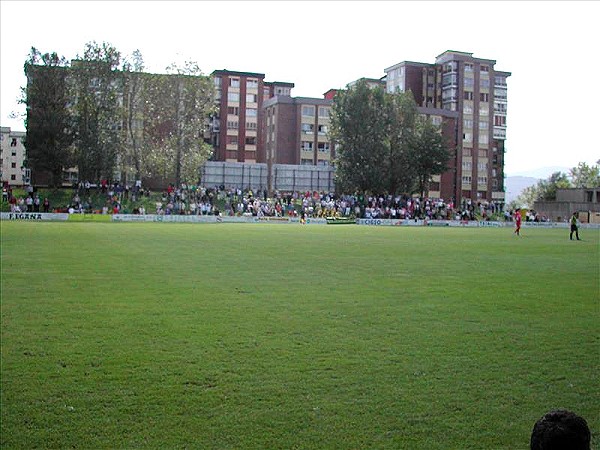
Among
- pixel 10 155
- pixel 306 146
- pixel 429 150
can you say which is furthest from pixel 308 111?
pixel 10 155

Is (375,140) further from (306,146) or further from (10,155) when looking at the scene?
(10,155)

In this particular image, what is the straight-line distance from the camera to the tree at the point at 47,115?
207 feet

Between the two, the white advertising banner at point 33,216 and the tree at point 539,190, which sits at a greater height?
the tree at point 539,190

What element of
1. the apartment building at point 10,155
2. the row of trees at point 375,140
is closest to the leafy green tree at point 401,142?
the row of trees at point 375,140

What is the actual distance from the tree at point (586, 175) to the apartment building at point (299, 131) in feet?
101

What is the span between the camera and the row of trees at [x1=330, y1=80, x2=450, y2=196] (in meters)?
72.9

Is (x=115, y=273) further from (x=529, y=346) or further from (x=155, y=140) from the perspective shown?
(x=155, y=140)

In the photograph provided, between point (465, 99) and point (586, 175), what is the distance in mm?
27037

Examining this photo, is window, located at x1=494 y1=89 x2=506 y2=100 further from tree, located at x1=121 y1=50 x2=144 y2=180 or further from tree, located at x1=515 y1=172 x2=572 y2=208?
tree, located at x1=121 y1=50 x2=144 y2=180

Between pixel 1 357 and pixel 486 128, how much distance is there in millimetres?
102835

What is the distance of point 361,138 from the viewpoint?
73.0m

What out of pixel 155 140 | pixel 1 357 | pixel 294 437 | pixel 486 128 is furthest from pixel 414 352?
pixel 486 128

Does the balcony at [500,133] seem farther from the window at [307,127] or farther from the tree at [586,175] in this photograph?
the window at [307,127]

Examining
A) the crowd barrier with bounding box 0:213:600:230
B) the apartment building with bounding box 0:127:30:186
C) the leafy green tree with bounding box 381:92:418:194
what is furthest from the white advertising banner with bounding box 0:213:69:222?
the apartment building with bounding box 0:127:30:186
